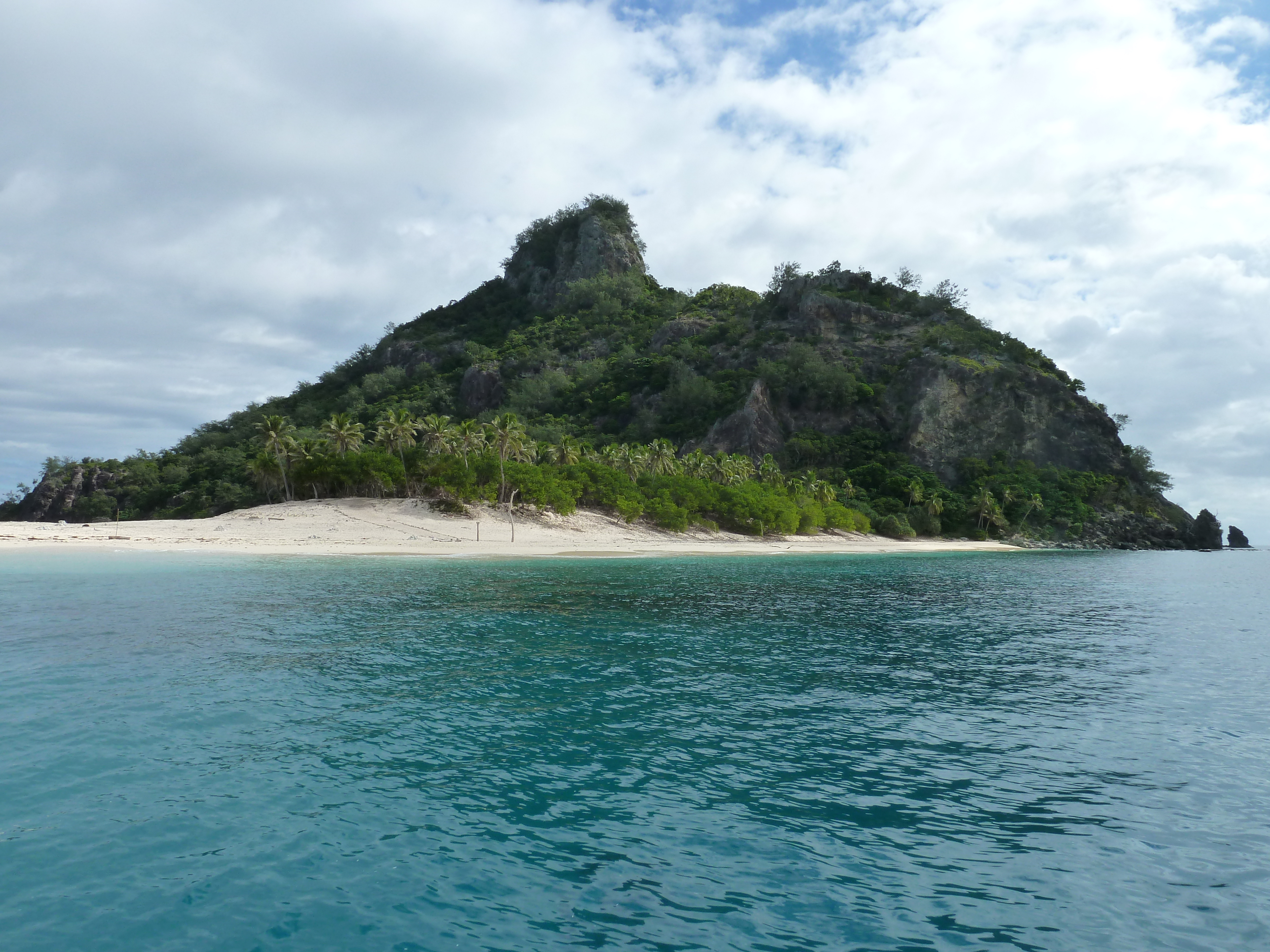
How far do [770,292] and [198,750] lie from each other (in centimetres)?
19220

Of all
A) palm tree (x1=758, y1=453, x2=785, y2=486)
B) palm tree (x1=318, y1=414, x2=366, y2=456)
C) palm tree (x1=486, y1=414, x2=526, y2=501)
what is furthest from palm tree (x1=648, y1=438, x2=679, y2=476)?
palm tree (x1=318, y1=414, x2=366, y2=456)

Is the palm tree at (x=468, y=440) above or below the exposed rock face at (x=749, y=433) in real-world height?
below

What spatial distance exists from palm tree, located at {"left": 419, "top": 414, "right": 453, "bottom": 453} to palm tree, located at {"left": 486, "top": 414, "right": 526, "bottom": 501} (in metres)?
5.34

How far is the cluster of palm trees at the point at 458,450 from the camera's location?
8562 centimetres

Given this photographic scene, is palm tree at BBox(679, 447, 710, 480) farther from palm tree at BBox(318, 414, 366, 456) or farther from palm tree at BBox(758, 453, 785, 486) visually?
palm tree at BBox(318, 414, 366, 456)

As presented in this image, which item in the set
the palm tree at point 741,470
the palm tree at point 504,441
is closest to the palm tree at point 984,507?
the palm tree at point 741,470

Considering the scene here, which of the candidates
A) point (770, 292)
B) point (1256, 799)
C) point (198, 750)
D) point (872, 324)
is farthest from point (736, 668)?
point (770, 292)

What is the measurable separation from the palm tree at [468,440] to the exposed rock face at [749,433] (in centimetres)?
6608

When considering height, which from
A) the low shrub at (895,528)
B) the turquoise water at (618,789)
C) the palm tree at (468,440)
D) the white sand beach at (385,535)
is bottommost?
the turquoise water at (618,789)

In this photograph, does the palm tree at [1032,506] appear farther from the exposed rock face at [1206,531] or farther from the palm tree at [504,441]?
the palm tree at [504,441]

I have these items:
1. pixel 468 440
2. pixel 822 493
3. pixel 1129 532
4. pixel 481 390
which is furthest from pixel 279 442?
pixel 1129 532

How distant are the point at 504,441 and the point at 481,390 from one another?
103 m

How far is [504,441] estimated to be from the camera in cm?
8156

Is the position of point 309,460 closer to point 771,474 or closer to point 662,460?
point 662,460
